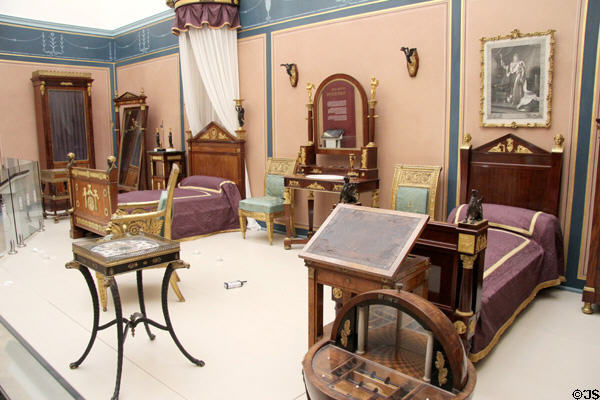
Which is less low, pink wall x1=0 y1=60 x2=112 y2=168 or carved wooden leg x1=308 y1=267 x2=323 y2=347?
pink wall x1=0 y1=60 x2=112 y2=168

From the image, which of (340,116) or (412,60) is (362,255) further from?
(340,116)

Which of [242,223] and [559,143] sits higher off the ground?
[559,143]

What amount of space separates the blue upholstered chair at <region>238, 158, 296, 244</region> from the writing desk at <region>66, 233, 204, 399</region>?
8.80 ft

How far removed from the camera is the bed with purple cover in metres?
5.91

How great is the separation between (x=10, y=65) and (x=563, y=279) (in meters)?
8.59

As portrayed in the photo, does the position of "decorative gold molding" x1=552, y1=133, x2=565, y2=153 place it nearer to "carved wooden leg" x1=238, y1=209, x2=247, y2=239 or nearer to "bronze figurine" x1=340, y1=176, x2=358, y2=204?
"bronze figurine" x1=340, y1=176, x2=358, y2=204

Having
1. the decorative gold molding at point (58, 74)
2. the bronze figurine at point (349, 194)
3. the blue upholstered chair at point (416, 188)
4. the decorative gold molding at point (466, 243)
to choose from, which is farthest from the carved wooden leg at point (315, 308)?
the decorative gold molding at point (58, 74)

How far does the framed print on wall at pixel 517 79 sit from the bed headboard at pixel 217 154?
11.0 feet

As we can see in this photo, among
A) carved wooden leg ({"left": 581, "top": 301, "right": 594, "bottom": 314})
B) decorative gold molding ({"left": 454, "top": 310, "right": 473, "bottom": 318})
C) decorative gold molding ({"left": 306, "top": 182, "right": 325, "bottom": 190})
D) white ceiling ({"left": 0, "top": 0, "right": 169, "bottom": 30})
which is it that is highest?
white ceiling ({"left": 0, "top": 0, "right": 169, "bottom": 30})

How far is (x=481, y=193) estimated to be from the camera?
442cm

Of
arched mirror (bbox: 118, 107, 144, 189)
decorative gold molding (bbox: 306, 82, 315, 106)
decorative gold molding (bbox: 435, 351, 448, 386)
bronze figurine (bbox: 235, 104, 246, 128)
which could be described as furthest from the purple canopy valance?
decorative gold molding (bbox: 435, 351, 448, 386)

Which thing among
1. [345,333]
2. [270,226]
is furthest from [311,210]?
[345,333]

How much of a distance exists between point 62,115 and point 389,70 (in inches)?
231

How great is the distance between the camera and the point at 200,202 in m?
6.11
